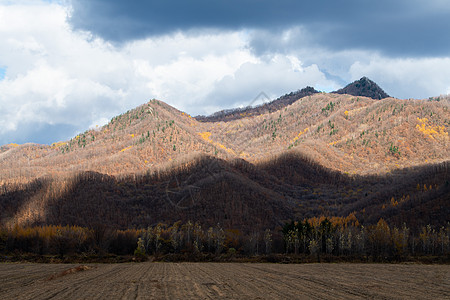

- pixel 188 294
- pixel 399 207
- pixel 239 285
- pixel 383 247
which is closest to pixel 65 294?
pixel 188 294

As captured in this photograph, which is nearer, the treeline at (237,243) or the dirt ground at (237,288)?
the dirt ground at (237,288)

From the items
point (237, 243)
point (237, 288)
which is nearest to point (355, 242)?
point (237, 243)

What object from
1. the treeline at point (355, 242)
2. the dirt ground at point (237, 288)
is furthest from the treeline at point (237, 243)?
the dirt ground at point (237, 288)

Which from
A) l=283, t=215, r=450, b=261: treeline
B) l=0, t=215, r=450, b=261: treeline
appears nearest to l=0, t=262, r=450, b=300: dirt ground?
l=0, t=215, r=450, b=261: treeline

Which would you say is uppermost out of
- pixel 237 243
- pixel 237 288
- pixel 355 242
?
pixel 355 242

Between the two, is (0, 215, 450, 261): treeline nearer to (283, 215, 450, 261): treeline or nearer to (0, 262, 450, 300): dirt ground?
(283, 215, 450, 261): treeline

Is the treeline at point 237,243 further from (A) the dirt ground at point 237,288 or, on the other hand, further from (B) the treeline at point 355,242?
(A) the dirt ground at point 237,288

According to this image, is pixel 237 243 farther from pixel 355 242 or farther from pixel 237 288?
pixel 237 288

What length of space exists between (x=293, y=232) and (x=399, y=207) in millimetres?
85453

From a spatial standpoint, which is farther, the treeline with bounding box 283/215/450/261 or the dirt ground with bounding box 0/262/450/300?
the treeline with bounding box 283/215/450/261

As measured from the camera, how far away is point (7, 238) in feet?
473

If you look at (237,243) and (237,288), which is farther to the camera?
(237,243)

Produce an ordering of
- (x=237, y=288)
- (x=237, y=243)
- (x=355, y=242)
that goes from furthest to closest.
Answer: (x=237, y=243) → (x=355, y=242) → (x=237, y=288)

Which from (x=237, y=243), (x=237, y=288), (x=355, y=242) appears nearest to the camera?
(x=237, y=288)
